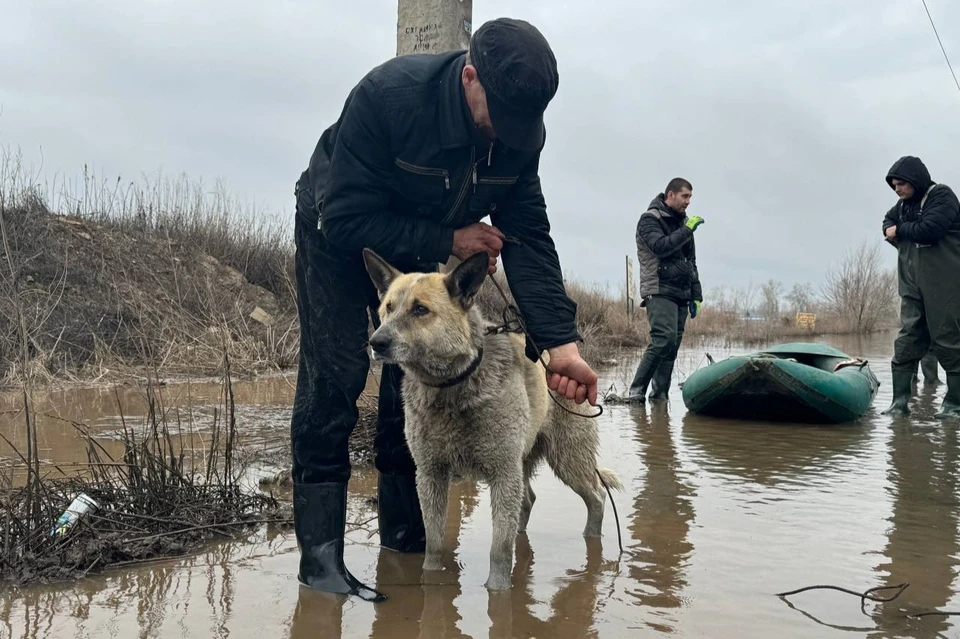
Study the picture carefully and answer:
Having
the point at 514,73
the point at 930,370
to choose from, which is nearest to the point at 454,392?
the point at 514,73

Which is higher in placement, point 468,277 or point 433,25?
point 433,25

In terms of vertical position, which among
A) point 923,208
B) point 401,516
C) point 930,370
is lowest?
point 401,516

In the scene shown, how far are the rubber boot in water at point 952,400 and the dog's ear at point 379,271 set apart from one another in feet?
24.4

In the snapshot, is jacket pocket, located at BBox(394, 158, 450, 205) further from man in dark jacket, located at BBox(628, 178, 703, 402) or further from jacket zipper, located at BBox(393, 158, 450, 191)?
man in dark jacket, located at BBox(628, 178, 703, 402)


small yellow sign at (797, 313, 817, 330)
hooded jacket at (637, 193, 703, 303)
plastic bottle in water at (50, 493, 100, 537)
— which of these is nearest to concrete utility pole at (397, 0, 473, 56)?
plastic bottle in water at (50, 493, 100, 537)

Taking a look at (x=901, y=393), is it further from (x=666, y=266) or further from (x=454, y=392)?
(x=454, y=392)

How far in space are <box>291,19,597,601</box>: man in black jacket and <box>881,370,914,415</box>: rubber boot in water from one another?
7007mm

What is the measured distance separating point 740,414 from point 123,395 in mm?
7222

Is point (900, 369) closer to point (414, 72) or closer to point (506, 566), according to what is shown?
point (506, 566)

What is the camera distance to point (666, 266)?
9.34m

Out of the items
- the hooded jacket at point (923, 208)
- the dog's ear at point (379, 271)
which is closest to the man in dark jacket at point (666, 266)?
the hooded jacket at point (923, 208)

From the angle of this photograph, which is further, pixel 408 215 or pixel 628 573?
pixel 628 573

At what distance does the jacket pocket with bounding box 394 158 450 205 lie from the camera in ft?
10.7

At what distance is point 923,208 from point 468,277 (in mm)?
6752
